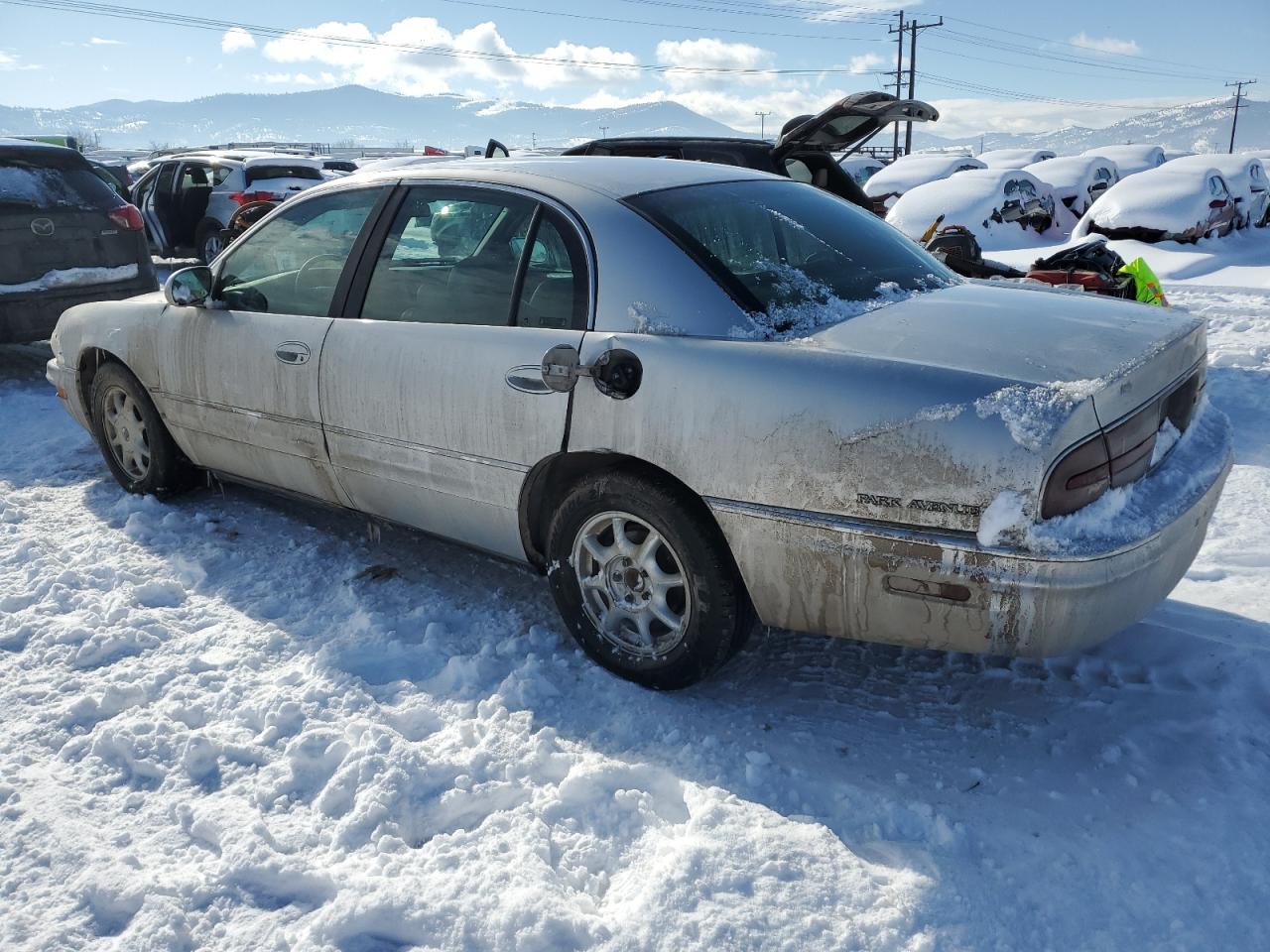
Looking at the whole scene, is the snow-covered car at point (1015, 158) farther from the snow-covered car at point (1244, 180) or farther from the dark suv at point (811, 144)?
A: the dark suv at point (811, 144)

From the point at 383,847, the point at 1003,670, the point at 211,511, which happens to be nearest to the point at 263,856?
the point at 383,847

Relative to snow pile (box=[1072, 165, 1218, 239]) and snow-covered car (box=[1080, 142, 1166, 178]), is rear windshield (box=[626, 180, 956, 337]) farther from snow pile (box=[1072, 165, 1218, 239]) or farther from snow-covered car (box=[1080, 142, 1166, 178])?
snow-covered car (box=[1080, 142, 1166, 178])

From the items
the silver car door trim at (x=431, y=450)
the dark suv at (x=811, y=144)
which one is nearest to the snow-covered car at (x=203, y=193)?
the dark suv at (x=811, y=144)

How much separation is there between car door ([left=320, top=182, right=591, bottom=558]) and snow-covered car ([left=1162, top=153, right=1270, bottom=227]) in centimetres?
1420

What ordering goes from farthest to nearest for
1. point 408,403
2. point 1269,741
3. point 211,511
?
point 211,511
point 408,403
point 1269,741

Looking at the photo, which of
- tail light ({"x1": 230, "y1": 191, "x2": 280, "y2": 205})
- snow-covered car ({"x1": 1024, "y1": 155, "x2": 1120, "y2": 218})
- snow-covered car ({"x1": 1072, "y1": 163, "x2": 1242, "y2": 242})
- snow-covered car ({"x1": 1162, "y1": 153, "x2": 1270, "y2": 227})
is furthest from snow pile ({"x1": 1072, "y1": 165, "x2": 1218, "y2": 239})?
tail light ({"x1": 230, "y1": 191, "x2": 280, "y2": 205})

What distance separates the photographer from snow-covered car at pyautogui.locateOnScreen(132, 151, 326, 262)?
1248cm

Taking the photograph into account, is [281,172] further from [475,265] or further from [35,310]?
[475,265]

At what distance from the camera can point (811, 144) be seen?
6773 millimetres

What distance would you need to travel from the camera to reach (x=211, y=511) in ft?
14.8

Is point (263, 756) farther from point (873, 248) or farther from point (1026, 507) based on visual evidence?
point (873, 248)

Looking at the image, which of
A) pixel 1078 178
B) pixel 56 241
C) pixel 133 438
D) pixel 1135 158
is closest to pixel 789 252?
pixel 133 438

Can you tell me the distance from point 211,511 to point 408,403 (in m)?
1.81

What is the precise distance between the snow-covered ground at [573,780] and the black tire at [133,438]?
2.65ft
